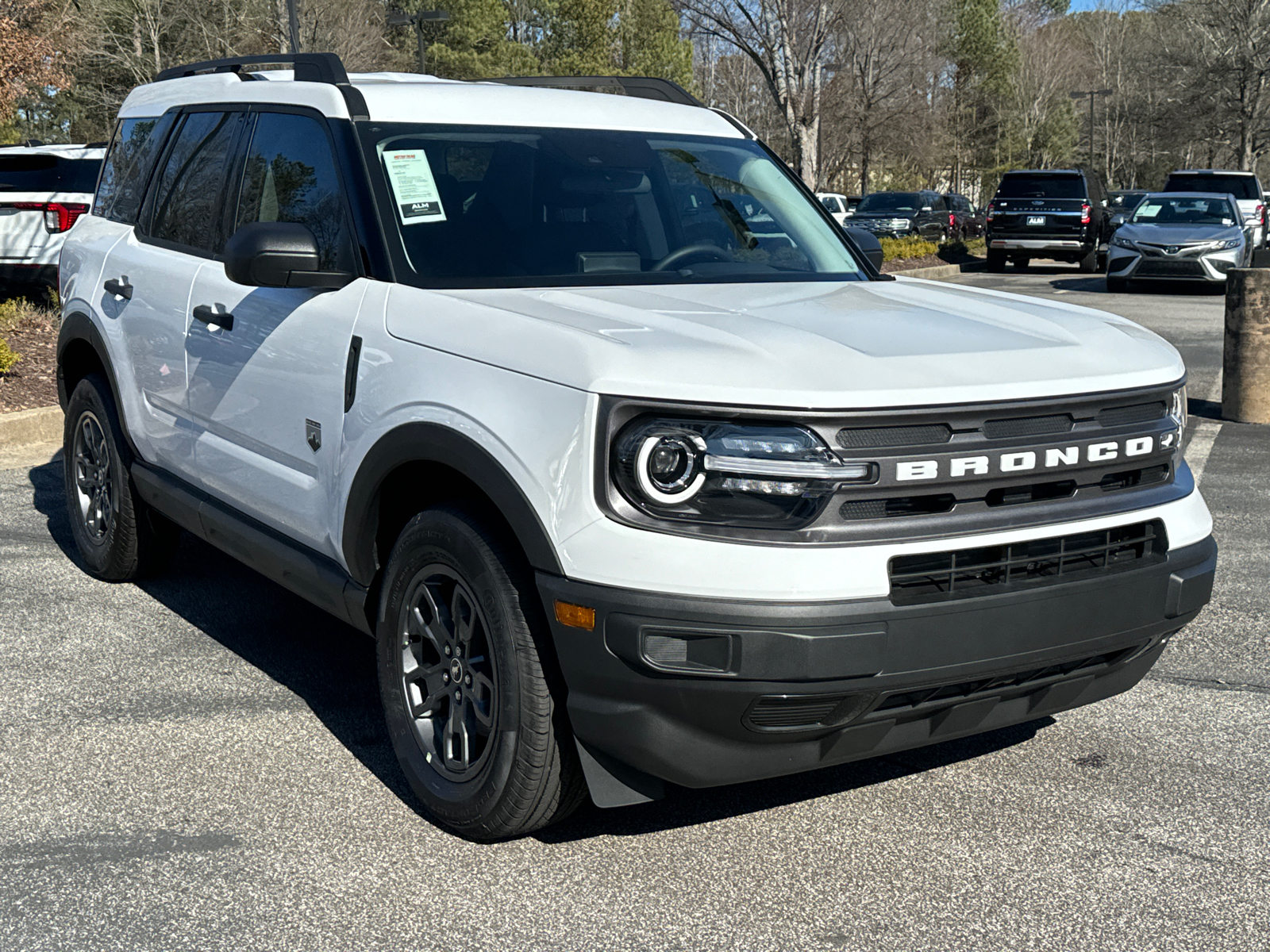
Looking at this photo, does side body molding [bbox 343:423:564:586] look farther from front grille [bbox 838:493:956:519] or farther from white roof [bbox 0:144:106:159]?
white roof [bbox 0:144:106:159]

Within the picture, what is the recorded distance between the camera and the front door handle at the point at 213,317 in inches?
170

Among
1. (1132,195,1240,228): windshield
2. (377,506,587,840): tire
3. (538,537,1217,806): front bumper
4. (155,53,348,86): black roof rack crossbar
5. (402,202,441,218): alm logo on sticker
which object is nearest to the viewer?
(538,537,1217,806): front bumper

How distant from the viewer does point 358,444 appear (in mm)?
3627

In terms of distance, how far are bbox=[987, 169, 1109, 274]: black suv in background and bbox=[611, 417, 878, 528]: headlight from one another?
2472 cm

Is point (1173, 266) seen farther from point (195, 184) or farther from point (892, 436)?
point (892, 436)

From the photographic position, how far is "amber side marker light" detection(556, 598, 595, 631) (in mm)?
2898

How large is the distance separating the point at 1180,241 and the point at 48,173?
636 inches

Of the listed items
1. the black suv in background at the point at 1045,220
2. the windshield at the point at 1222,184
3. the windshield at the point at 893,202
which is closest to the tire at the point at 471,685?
the black suv in background at the point at 1045,220

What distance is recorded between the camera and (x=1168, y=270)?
67.8ft

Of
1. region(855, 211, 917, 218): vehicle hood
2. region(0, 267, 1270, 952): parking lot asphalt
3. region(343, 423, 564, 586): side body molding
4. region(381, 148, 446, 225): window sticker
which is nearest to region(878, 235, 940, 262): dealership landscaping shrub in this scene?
region(855, 211, 917, 218): vehicle hood

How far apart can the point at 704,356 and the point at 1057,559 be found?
0.94 m

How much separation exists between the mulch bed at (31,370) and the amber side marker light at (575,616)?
244 inches

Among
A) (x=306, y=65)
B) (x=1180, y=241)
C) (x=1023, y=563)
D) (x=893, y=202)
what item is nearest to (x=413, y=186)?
(x=306, y=65)

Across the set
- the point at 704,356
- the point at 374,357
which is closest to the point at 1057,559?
the point at 704,356
